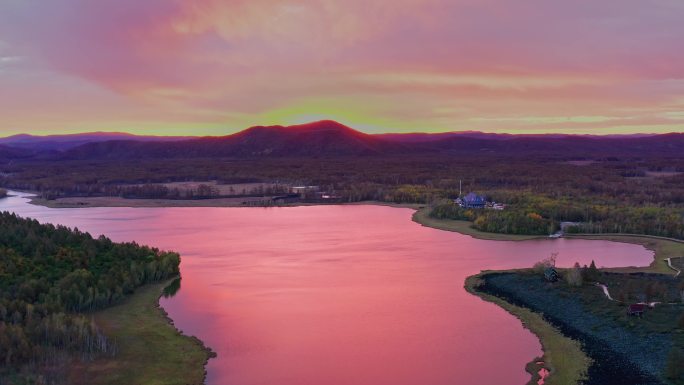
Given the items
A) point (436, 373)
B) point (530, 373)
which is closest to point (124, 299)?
point (436, 373)

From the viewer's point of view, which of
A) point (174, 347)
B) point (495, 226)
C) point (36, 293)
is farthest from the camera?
point (495, 226)

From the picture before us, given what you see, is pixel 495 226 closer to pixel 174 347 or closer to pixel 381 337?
pixel 381 337

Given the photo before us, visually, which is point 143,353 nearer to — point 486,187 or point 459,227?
point 459,227

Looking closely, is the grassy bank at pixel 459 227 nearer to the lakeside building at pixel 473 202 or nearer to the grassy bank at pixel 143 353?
the lakeside building at pixel 473 202

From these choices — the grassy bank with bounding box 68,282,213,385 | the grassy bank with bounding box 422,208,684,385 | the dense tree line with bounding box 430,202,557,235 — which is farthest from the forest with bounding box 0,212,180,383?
the dense tree line with bounding box 430,202,557,235

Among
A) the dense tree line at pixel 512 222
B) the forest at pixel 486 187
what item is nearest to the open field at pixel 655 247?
the forest at pixel 486 187
